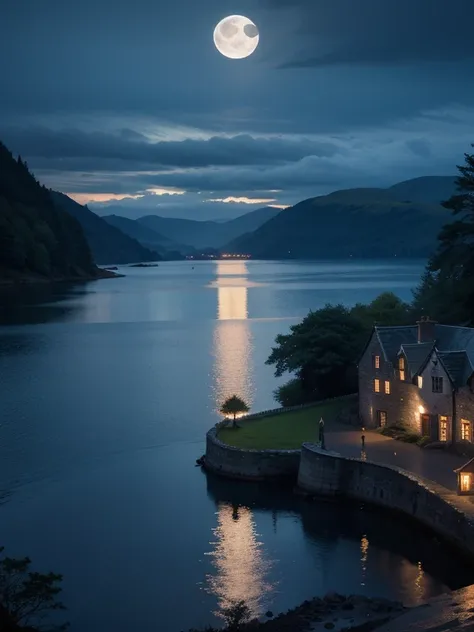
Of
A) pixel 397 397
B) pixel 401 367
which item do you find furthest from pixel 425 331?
pixel 397 397

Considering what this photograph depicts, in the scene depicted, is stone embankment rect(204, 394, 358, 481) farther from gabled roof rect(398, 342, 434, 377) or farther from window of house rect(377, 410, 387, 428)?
gabled roof rect(398, 342, 434, 377)

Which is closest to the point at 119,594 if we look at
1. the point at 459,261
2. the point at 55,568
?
the point at 55,568

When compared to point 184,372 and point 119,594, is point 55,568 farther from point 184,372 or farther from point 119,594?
point 184,372

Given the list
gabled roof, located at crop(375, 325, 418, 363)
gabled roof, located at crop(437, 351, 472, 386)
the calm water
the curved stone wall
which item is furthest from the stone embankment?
gabled roof, located at crop(437, 351, 472, 386)

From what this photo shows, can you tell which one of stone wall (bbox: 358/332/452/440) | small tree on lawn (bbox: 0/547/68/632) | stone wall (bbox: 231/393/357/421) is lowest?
small tree on lawn (bbox: 0/547/68/632)

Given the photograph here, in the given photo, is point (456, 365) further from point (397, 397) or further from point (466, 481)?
point (466, 481)

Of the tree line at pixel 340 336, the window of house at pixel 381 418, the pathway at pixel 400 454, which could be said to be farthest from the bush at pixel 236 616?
the tree line at pixel 340 336

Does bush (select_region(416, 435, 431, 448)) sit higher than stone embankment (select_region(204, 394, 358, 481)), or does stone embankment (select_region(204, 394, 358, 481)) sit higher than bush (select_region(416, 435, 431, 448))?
bush (select_region(416, 435, 431, 448))
